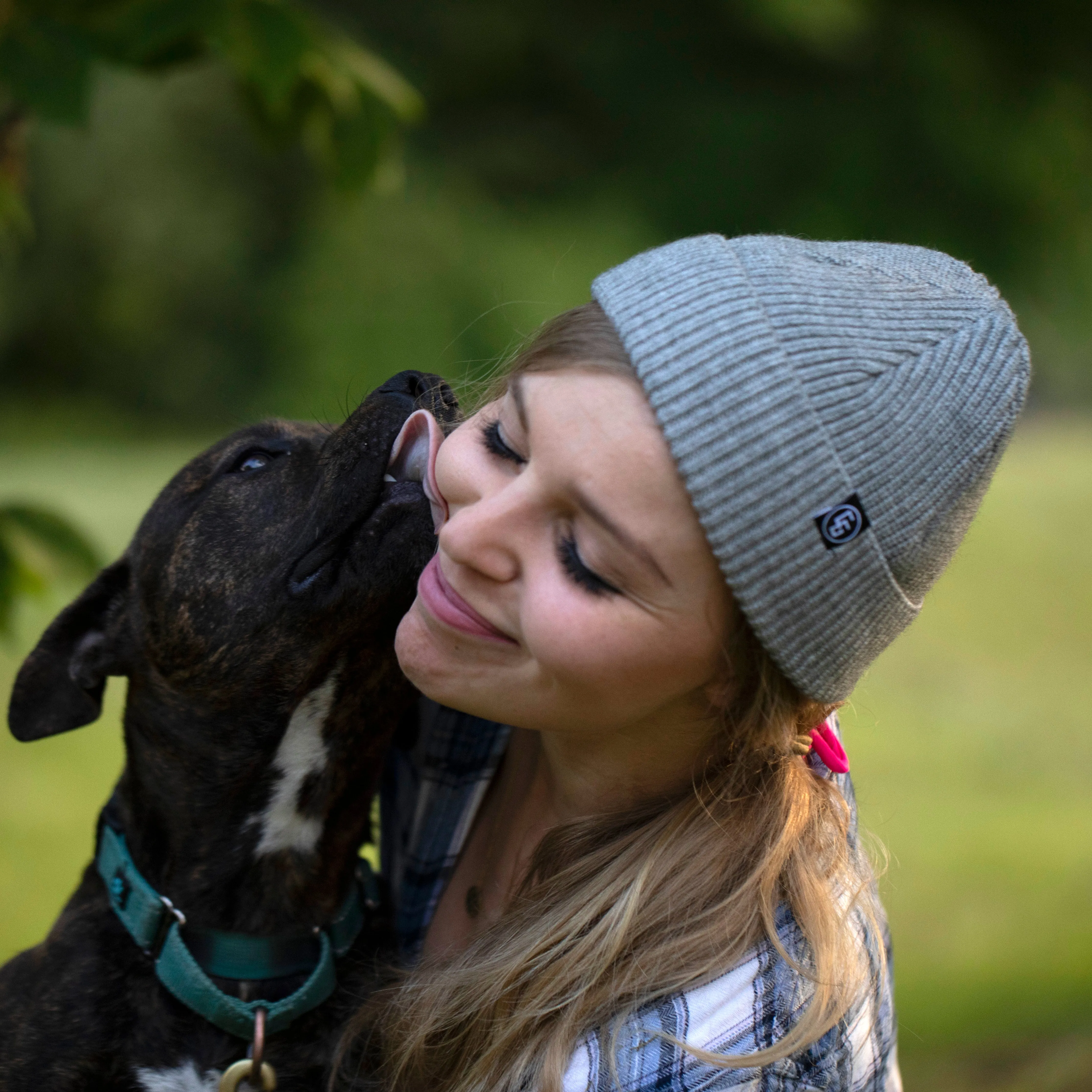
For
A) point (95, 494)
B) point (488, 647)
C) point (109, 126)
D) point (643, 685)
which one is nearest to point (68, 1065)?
point (488, 647)

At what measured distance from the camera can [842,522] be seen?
1.77 meters

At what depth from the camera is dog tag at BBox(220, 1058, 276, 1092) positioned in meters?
2.21

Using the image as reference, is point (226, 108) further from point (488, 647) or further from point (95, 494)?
point (488, 647)

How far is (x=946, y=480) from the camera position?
71.4 inches

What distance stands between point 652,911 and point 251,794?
3.11ft

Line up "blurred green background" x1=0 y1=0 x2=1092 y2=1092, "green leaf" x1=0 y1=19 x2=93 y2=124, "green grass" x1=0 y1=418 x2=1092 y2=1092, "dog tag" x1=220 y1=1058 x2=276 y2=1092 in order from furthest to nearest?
1. "blurred green background" x1=0 y1=0 x2=1092 y2=1092
2. "green grass" x1=0 y1=418 x2=1092 y2=1092
3. "dog tag" x1=220 y1=1058 x2=276 y2=1092
4. "green leaf" x1=0 y1=19 x2=93 y2=124

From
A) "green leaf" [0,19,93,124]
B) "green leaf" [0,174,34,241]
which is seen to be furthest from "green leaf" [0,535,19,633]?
"green leaf" [0,19,93,124]

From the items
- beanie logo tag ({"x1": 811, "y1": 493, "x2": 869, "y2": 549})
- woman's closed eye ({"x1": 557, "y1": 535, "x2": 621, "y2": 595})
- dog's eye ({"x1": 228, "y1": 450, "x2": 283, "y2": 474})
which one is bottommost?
woman's closed eye ({"x1": 557, "y1": 535, "x2": 621, "y2": 595})

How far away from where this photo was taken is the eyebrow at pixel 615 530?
69.7 inches

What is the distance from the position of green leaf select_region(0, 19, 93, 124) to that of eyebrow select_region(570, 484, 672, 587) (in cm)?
117

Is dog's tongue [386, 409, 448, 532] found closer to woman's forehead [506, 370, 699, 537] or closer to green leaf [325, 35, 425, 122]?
woman's forehead [506, 370, 699, 537]

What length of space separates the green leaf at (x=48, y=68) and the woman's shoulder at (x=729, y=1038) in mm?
1866

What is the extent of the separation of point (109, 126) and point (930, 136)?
10443 mm

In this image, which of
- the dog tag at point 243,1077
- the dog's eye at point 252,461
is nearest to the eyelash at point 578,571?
the dog's eye at point 252,461
